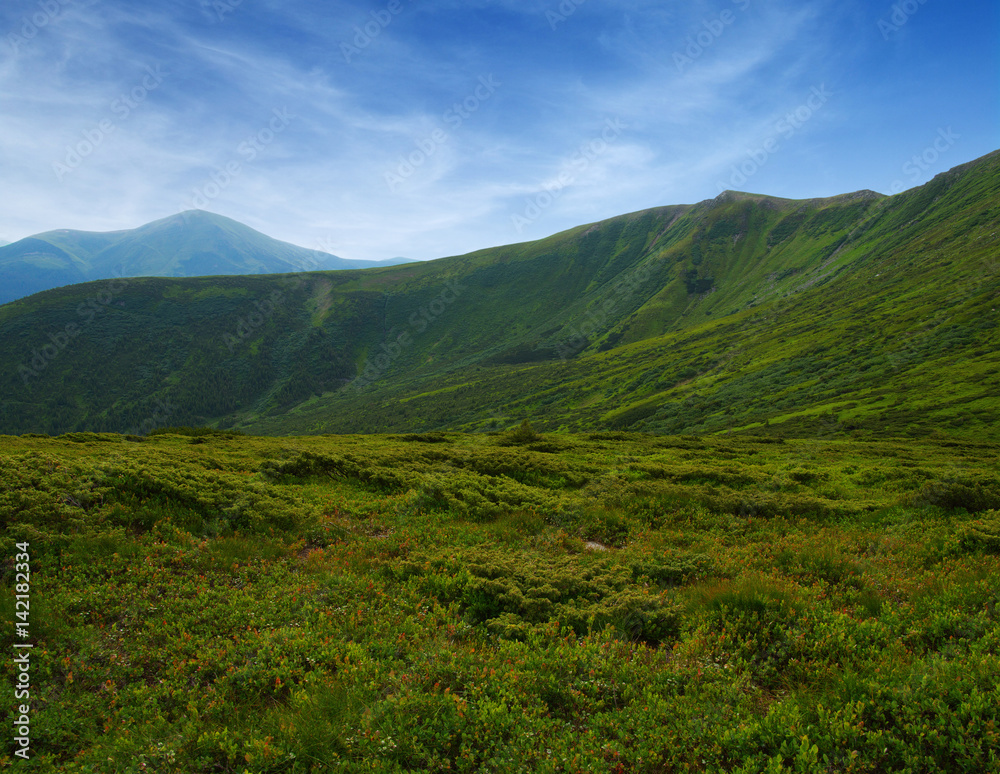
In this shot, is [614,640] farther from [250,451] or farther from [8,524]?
[250,451]

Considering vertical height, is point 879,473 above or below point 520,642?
below

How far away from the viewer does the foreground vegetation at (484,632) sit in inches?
215

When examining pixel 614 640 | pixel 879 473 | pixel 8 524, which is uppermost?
pixel 8 524

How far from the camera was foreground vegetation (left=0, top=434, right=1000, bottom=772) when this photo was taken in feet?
17.9

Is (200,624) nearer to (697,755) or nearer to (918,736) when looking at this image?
(697,755)

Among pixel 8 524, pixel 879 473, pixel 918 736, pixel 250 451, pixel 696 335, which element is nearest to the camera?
pixel 918 736

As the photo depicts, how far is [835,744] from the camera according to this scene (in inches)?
210

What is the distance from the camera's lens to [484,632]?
8.08 meters

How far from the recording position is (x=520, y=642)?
764 centimetres

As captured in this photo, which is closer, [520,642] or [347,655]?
[347,655]

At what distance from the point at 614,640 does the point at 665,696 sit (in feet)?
4.64

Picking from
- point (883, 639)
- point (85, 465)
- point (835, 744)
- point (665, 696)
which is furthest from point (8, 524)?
point (883, 639)

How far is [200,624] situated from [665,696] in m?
7.74

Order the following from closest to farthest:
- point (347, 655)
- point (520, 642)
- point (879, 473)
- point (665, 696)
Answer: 1. point (665, 696)
2. point (347, 655)
3. point (520, 642)
4. point (879, 473)
